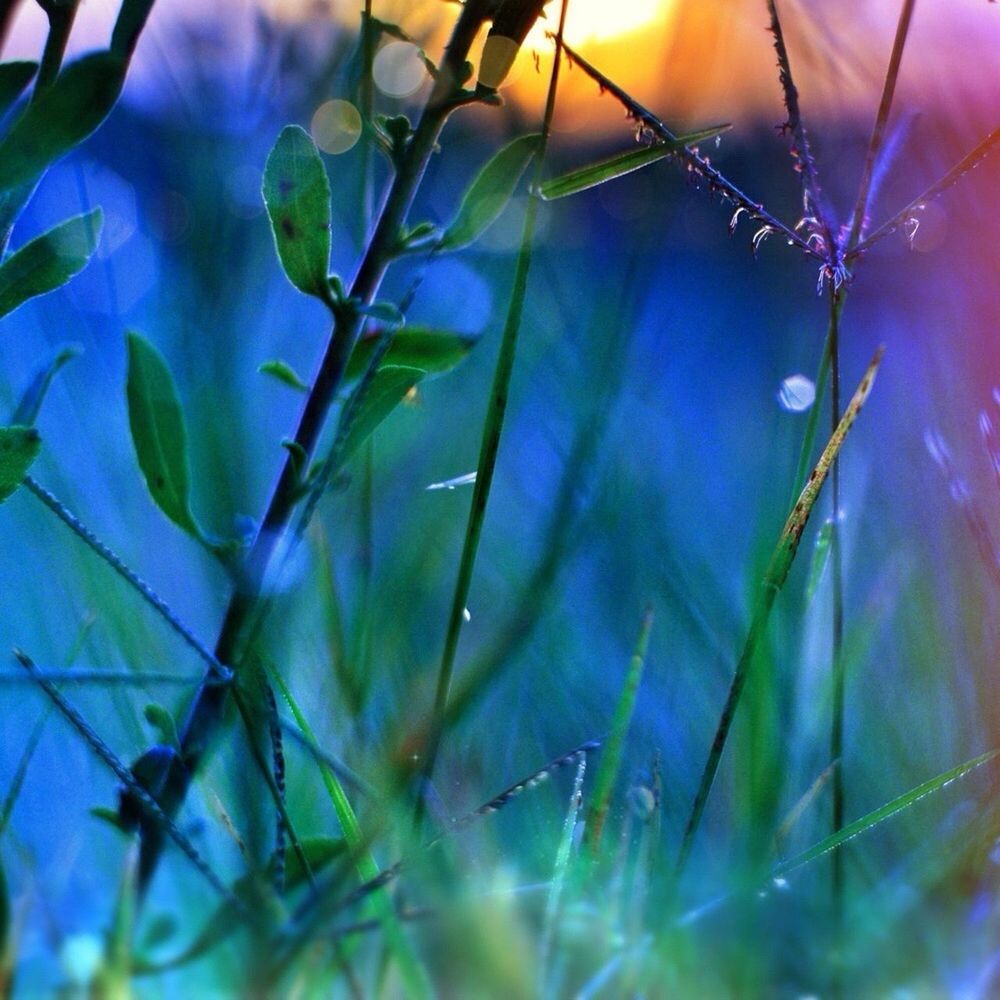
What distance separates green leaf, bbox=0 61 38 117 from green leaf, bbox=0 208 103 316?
0.04 meters

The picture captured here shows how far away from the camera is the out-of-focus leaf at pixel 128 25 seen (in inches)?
13.5

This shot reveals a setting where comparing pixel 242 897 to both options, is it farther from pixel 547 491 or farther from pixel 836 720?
pixel 547 491

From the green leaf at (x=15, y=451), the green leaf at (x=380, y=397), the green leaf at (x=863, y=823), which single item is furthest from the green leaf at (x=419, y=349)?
the green leaf at (x=863, y=823)

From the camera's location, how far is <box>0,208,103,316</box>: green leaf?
0.37m

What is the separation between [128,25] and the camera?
13.6 inches

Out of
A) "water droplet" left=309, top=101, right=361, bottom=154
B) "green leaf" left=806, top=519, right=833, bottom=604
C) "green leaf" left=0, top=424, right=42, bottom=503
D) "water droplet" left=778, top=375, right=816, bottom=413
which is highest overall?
"water droplet" left=309, top=101, right=361, bottom=154

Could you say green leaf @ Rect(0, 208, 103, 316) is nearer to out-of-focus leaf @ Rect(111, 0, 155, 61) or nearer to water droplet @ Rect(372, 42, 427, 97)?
out-of-focus leaf @ Rect(111, 0, 155, 61)

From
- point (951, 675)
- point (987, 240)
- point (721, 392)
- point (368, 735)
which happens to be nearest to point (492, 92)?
point (368, 735)

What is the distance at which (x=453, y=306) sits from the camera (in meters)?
0.79

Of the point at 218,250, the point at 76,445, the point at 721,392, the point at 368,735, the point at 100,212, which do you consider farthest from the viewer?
the point at 721,392

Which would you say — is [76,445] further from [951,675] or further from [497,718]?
[951,675]

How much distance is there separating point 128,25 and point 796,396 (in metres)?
0.42

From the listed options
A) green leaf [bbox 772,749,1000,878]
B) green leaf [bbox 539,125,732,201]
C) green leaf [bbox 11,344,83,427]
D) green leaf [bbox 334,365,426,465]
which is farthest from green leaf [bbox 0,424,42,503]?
green leaf [bbox 772,749,1000,878]

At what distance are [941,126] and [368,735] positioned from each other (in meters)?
0.74
